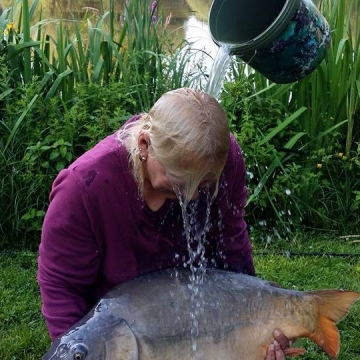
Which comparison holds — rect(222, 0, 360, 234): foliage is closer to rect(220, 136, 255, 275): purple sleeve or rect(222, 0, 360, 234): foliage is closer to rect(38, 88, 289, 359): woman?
rect(220, 136, 255, 275): purple sleeve

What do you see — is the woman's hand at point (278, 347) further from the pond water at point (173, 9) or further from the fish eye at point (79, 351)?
the pond water at point (173, 9)

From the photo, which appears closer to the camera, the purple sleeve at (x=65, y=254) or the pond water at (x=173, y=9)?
the purple sleeve at (x=65, y=254)

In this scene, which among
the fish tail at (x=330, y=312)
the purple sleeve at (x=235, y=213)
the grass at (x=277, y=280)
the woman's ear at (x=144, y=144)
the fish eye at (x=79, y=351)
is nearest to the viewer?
the fish eye at (x=79, y=351)

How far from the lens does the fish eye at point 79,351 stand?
6.28ft

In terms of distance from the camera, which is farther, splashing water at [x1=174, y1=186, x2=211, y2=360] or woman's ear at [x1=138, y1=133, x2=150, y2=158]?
splashing water at [x1=174, y1=186, x2=211, y2=360]

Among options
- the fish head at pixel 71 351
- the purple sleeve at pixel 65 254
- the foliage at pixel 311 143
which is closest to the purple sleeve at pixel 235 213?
the purple sleeve at pixel 65 254

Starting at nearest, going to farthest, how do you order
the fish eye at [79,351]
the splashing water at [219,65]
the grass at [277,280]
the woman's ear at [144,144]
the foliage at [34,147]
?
1. the fish eye at [79,351]
2. the woman's ear at [144,144]
3. the splashing water at [219,65]
4. the grass at [277,280]
5. the foliage at [34,147]

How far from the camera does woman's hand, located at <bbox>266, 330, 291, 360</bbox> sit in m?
2.21

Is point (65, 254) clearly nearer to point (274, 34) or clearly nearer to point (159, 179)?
point (159, 179)

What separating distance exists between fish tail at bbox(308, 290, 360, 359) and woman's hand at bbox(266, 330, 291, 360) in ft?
0.33

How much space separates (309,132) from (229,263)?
6.60 feet

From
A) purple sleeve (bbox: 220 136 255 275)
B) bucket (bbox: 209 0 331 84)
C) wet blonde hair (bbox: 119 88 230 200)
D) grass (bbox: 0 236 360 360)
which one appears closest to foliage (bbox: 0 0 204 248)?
grass (bbox: 0 236 360 360)

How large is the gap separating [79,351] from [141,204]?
523 millimetres

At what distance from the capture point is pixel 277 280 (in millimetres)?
3693
